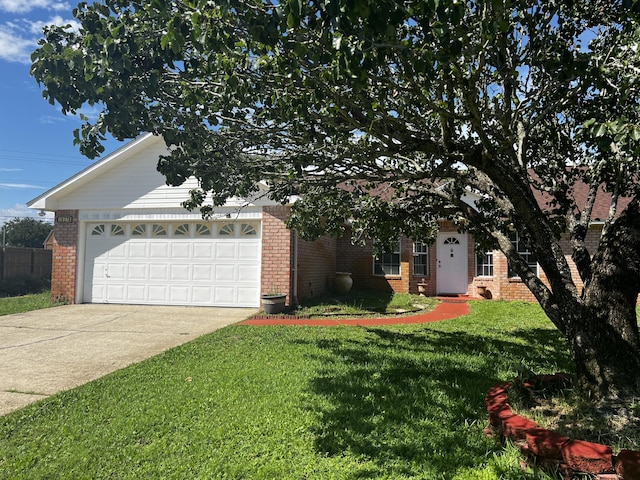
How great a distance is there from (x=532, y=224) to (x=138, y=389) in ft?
15.4

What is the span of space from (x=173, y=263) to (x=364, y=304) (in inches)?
216

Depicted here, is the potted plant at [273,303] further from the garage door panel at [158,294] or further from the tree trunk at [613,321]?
the tree trunk at [613,321]

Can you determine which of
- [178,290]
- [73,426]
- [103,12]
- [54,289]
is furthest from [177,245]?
[103,12]

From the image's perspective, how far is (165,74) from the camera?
13.1 ft

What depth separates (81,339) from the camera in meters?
7.68

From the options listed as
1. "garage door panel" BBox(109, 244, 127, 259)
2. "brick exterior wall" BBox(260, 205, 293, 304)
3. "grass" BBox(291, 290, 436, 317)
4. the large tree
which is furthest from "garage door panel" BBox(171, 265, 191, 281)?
the large tree

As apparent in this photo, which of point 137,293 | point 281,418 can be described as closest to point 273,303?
point 137,293

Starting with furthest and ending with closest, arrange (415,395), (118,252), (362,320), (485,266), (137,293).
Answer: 1. (485,266)
2. (118,252)
3. (137,293)
4. (362,320)
5. (415,395)

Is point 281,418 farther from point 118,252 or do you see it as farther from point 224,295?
point 118,252

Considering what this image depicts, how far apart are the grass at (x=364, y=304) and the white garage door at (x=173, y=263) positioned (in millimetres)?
1655

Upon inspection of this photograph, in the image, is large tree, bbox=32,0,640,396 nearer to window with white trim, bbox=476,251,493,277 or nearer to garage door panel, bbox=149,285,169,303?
garage door panel, bbox=149,285,169,303

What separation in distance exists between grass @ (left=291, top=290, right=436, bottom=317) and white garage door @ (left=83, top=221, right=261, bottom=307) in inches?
65.2

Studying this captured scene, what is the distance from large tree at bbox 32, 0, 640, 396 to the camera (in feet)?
9.17

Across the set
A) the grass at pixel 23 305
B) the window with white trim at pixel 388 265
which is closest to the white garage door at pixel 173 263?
the grass at pixel 23 305
